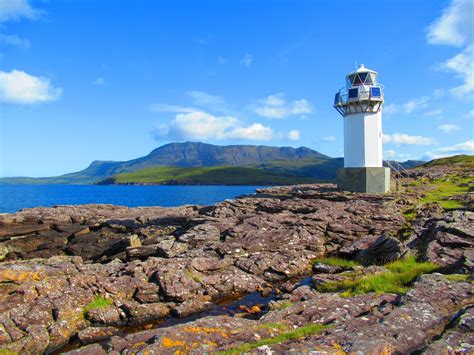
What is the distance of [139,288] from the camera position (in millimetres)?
19016

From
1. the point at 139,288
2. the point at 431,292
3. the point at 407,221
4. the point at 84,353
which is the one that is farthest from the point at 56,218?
the point at 431,292

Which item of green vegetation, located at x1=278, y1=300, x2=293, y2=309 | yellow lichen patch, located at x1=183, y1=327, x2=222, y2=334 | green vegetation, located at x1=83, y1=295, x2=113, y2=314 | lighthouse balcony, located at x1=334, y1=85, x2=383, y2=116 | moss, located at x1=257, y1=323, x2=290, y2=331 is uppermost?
lighthouse balcony, located at x1=334, y1=85, x2=383, y2=116

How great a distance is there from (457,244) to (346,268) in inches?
266

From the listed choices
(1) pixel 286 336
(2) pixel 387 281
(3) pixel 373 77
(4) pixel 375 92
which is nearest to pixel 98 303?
(1) pixel 286 336

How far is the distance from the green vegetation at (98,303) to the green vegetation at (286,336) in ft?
30.6

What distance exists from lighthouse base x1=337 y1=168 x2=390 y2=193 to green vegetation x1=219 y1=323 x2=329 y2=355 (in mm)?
37740

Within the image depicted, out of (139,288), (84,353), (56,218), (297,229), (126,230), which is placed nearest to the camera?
(84,353)

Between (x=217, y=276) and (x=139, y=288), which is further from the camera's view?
(x=217, y=276)

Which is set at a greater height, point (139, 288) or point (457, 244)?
point (457, 244)

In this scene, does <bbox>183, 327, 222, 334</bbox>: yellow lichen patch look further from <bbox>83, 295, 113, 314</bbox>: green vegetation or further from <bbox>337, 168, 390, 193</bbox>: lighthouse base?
<bbox>337, 168, 390, 193</bbox>: lighthouse base

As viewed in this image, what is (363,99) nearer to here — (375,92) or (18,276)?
(375,92)

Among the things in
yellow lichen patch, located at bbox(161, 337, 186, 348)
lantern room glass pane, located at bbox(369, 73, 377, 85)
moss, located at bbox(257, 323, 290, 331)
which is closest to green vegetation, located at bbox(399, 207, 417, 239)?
moss, located at bbox(257, 323, 290, 331)

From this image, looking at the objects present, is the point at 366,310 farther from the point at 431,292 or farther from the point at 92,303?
the point at 92,303

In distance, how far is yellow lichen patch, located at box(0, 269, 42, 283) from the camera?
58.7 ft
